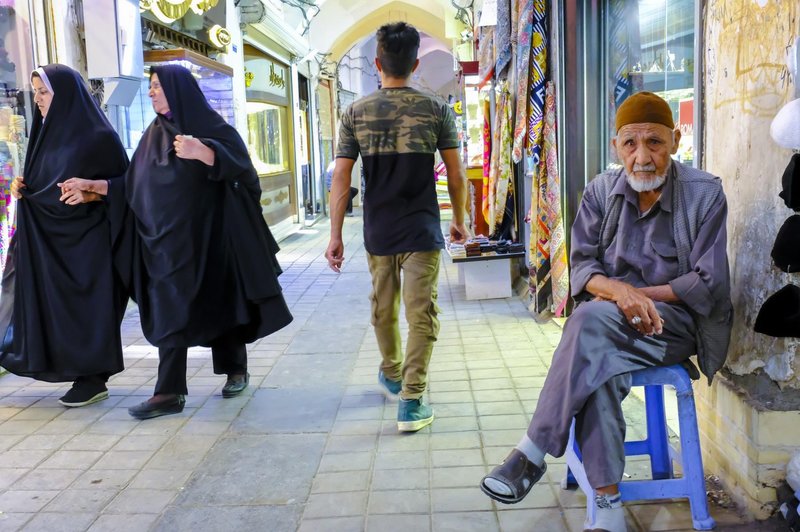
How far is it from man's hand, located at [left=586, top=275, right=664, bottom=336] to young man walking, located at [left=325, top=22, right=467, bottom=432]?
47.1 inches

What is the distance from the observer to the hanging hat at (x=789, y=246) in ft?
7.15

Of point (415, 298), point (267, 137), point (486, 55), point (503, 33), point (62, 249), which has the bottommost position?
point (415, 298)

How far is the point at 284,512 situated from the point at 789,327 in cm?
180

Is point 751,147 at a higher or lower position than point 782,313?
higher

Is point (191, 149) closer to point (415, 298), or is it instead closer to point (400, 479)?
point (415, 298)

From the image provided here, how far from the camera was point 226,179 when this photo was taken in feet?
12.7

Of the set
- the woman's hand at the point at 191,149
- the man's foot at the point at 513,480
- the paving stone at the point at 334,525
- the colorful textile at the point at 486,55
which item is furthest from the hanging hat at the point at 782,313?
the colorful textile at the point at 486,55

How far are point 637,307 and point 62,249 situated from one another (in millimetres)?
2997

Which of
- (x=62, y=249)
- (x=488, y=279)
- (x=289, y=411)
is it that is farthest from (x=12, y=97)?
(x=488, y=279)

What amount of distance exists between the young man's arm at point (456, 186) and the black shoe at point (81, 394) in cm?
211

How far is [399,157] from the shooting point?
3486mm

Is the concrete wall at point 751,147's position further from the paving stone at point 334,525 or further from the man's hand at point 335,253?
the man's hand at point 335,253

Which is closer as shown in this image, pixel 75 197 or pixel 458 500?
pixel 458 500

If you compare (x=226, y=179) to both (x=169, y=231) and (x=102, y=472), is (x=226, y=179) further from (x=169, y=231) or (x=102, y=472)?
(x=102, y=472)
